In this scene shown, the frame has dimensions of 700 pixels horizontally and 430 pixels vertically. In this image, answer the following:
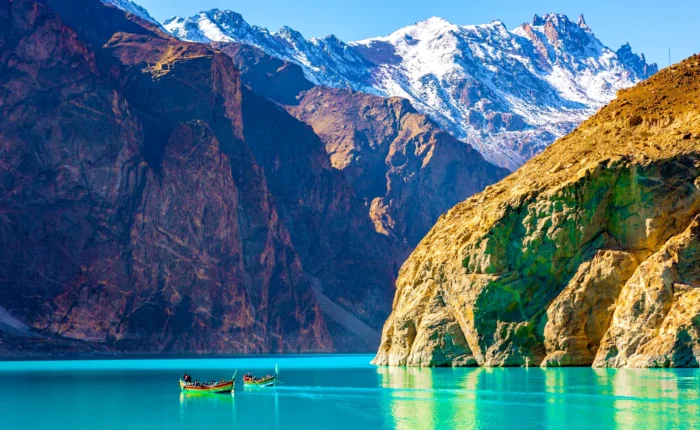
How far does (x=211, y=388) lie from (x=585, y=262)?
4704 centimetres

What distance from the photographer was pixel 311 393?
105 m

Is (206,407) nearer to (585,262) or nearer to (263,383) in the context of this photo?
(263,383)

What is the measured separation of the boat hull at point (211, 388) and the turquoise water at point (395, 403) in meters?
1.45

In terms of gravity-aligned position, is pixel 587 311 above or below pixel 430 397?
above

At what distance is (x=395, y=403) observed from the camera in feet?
287

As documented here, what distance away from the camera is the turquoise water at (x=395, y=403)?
73.2 metres

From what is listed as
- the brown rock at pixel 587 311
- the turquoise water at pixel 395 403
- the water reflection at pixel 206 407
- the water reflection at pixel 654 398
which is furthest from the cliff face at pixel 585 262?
the water reflection at pixel 206 407

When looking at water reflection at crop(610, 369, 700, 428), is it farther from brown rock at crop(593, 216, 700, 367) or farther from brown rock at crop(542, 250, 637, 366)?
brown rock at crop(542, 250, 637, 366)

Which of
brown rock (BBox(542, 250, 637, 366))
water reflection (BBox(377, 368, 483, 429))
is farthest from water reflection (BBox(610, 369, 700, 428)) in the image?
brown rock (BBox(542, 250, 637, 366))

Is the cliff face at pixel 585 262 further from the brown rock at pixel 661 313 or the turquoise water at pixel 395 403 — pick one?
the turquoise water at pixel 395 403

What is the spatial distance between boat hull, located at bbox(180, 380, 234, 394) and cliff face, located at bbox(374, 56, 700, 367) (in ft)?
119

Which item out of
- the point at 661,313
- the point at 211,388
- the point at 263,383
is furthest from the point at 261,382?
the point at 661,313

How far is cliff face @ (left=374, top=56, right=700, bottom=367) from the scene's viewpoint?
113000 mm

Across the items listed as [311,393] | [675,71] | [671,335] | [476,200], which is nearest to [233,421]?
[311,393]
